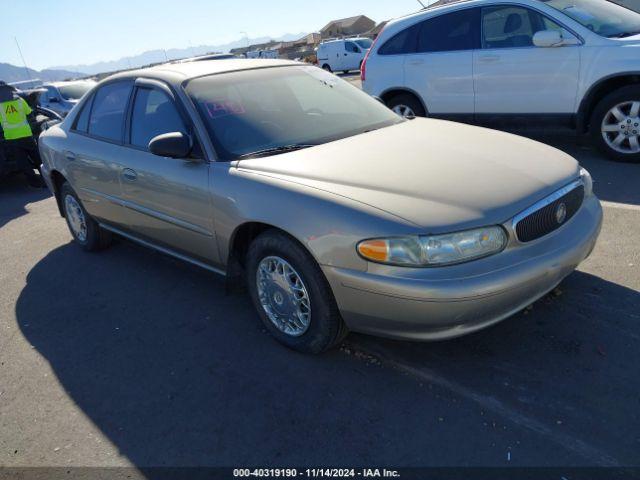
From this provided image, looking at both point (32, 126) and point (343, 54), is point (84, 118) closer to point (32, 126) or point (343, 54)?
point (32, 126)

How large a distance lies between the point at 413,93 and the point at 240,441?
229 inches

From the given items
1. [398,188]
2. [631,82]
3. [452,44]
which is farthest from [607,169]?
[398,188]

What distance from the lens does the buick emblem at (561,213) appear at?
2.84 m

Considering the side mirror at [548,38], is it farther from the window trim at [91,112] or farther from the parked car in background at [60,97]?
the parked car in background at [60,97]

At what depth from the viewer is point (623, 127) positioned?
5.76m

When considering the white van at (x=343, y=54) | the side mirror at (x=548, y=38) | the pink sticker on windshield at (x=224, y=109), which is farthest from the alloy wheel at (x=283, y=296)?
the white van at (x=343, y=54)

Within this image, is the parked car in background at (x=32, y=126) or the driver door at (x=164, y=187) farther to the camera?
the parked car in background at (x=32, y=126)

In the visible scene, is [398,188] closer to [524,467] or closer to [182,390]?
[524,467]

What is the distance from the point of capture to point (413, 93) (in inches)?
287

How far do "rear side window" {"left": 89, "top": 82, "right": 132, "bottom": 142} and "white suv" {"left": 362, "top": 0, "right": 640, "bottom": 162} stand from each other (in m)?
4.07

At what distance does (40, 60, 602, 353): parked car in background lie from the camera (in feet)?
8.25

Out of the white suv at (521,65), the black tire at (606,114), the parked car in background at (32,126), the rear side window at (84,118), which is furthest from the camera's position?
the parked car in background at (32,126)

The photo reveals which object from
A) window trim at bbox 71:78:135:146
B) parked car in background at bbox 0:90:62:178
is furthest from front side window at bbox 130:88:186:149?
parked car in background at bbox 0:90:62:178

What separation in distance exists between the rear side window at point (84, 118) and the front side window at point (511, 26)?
15.0 feet
